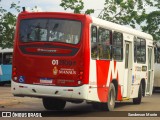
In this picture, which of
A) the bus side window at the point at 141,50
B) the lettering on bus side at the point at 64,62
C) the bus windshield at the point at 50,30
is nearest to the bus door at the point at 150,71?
the bus side window at the point at 141,50

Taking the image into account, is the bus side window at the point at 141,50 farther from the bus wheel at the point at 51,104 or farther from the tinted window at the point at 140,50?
the bus wheel at the point at 51,104

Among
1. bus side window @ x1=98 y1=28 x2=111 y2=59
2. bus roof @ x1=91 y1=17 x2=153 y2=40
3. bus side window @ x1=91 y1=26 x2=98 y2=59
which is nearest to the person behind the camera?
bus side window @ x1=91 y1=26 x2=98 y2=59

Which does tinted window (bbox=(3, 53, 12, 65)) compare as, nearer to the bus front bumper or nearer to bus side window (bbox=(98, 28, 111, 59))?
bus side window (bbox=(98, 28, 111, 59))

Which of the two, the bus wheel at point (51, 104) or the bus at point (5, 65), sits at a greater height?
the bus at point (5, 65)

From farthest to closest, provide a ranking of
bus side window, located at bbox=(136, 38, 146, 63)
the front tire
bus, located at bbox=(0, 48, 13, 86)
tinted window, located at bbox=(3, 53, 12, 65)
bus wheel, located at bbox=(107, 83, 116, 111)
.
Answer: tinted window, located at bbox=(3, 53, 12, 65) < bus, located at bbox=(0, 48, 13, 86) < bus side window, located at bbox=(136, 38, 146, 63) < bus wheel, located at bbox=(107, 83, 116, 111) < the front tire

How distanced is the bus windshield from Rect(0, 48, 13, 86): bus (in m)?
23.0

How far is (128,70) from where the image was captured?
19.7m

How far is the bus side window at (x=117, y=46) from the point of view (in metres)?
17.6

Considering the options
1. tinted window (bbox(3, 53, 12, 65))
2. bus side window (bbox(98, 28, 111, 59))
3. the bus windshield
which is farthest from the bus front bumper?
tinted window (bbox(3, 53, 12, 65))

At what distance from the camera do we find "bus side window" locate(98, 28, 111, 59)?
16.2 meters

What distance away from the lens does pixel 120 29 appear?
1842 cm

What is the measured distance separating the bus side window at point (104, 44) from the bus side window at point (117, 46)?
0.53 m

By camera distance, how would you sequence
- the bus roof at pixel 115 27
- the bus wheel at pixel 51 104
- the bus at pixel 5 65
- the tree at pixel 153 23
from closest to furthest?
the bus roof at pixel 115 27, the bus wheel at pixel 51 104, the bus at pixel 5 65, the tree at pixel 153 23

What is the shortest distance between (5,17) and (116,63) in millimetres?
27631
